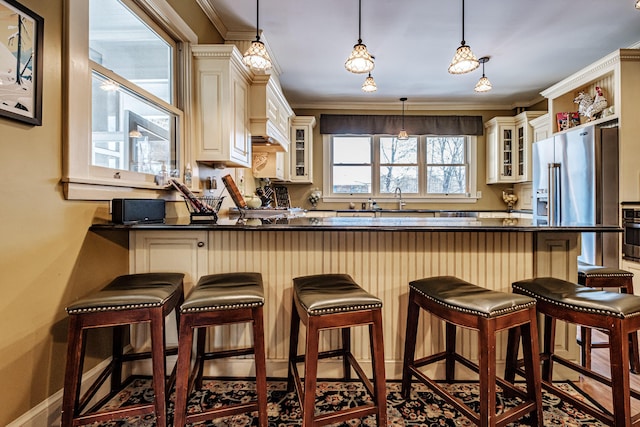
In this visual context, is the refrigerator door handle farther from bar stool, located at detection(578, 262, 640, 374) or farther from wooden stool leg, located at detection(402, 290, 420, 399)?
wooden stool leg, located at detection(402, 290, 420, 399)

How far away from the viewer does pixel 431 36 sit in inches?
134

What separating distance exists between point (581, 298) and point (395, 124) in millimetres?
4745

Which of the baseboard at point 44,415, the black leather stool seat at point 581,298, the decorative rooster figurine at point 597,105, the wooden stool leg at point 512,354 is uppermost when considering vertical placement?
the decorative rooster figurine at point 597,105

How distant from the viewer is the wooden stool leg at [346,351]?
1801mm

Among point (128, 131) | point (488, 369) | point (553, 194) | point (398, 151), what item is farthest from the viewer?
point (398, 151)

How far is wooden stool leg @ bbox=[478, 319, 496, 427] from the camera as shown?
1238 millimetres

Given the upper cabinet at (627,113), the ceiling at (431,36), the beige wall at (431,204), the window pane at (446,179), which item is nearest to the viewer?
the ceiling at (431,36)

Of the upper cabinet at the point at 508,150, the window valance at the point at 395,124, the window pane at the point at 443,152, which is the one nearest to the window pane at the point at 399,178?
the window pane at the point at 443,152

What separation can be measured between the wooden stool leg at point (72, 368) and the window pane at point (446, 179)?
555cm

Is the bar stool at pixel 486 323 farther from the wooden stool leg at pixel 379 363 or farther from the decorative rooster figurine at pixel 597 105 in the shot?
the decorative rooster figurine at pixel 597 105

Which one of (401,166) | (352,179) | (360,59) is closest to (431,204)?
(401,166)

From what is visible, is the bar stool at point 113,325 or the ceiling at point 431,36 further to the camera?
the ceiling at point 431,36

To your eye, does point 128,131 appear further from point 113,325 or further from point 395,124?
point 395,124

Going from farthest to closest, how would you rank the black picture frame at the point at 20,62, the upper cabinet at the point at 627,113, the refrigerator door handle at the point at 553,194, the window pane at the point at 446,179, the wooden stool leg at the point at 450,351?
the window pane at the point at 446,179 < the refrigerator door handle at the point at 553,194 < the upper cabinet at the point at 627,113 < the wooden stool leg at the point at 450,351 < the black picture frame at the point at 20,62
